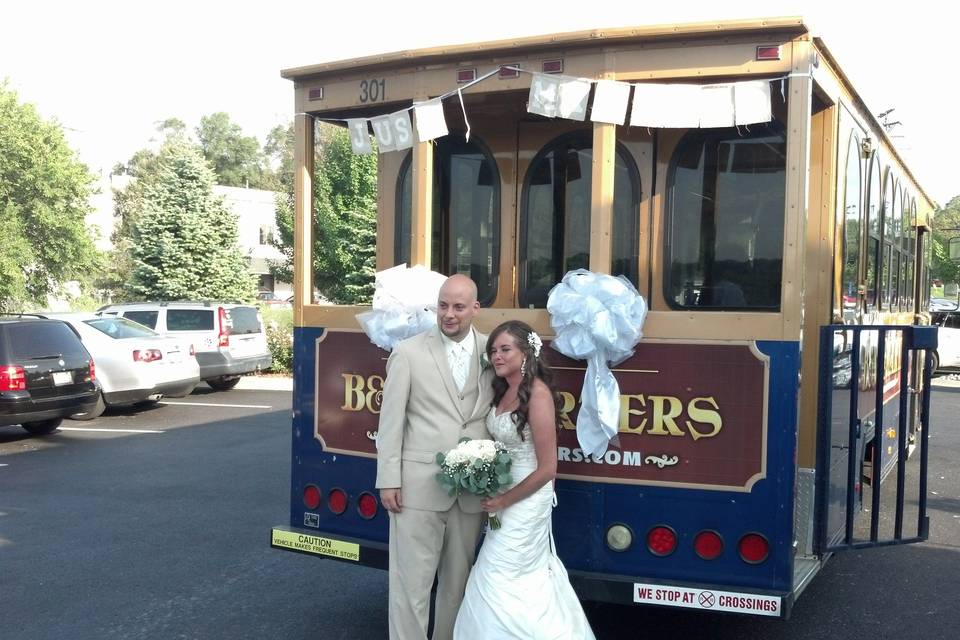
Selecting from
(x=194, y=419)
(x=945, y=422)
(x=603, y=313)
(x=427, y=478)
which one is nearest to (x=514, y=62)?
(x=603, y=313)

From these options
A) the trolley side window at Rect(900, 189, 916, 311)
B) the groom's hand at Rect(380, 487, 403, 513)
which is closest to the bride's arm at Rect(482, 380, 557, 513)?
the groom's hand at Rect(380, 487, 403, 513)

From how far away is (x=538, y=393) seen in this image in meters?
3.72

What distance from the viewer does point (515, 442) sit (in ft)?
12.4

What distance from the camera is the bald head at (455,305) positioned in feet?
12.5

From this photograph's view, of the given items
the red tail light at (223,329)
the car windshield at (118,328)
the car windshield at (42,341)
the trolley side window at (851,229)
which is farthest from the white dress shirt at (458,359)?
the red tail light at (223,329)

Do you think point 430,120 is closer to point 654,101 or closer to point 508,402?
point 654,101

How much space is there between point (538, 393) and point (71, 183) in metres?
20.9

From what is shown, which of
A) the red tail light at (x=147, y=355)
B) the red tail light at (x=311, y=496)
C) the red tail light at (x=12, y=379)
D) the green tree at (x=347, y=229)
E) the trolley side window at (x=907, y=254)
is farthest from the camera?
the green tree at (x=347, y=229)

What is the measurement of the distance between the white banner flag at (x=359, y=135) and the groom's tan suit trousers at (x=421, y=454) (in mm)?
1370

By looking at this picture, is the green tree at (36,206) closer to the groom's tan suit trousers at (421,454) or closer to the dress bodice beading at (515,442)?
the groom's tan suit trousers at (421,454)

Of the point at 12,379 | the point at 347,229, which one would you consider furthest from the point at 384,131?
the point at 347,229

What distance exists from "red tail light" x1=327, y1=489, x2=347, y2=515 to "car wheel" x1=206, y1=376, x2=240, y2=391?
40.1ft

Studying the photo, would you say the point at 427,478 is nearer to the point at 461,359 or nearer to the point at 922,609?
the point at 461,359

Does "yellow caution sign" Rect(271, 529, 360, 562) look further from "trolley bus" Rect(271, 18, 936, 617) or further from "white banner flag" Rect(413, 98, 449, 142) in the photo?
"white banner flag" Rect(413, 98, 449, 142)
